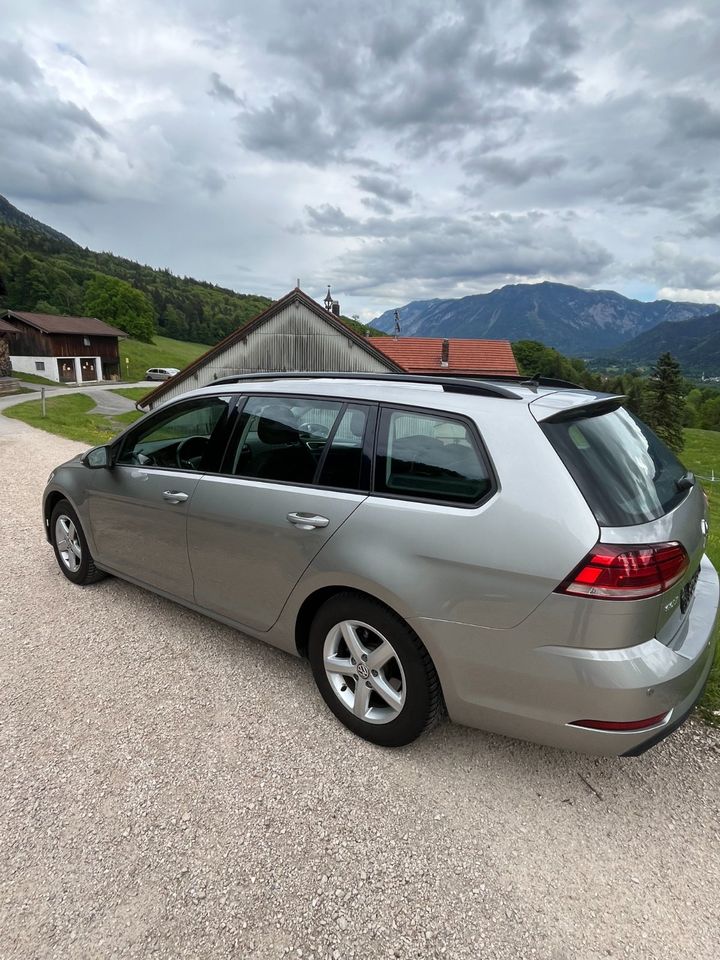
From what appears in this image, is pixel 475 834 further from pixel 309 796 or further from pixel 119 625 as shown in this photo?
pixel 119 625

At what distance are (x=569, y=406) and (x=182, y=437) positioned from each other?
2425 mm

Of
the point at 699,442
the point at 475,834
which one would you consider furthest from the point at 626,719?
the point at 699,442

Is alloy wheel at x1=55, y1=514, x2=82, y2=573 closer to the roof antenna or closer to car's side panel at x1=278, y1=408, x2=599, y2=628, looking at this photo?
car's side panel at x1=278, y1=408, x2=599, y2=628

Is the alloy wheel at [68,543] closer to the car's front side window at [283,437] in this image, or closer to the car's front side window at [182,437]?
the car's front side window at [182,437]

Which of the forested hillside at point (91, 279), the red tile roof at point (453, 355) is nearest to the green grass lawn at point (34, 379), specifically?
the forested hillside at point (91, 279)

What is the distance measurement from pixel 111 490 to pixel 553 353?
109897mm

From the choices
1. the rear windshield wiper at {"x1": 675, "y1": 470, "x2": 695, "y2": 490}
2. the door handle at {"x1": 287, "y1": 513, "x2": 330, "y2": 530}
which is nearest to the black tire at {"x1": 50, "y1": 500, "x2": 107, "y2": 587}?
the door handle at {"x1": 287, "y1": 513, "x2": 330, "y2": 530}

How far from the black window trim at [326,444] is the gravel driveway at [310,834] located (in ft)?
4.04

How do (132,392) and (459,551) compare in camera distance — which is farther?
(132,392)

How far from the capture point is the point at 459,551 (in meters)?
2.06

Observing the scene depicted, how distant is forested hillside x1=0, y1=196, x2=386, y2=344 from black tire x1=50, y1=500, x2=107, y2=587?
4429 centimetres

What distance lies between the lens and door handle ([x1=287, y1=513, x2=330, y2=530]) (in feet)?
8.14

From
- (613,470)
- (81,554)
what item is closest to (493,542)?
(613,470)

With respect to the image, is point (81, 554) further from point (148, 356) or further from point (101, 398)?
point (148, 356)
